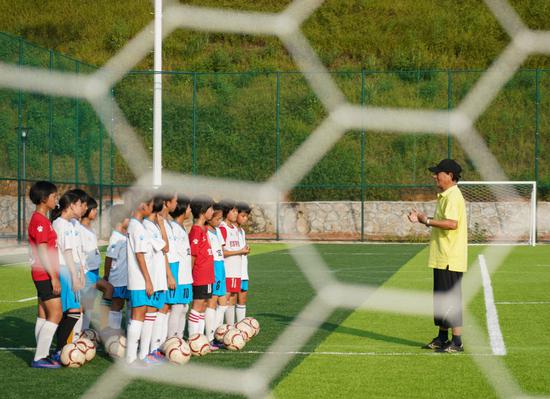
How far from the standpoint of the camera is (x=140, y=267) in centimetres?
601

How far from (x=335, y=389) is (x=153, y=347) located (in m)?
1.51

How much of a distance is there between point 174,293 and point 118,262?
66cm

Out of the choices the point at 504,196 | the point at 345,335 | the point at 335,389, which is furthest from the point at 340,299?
the point at 504,196

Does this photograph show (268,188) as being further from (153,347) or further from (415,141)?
(153,347)

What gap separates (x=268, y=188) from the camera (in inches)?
786

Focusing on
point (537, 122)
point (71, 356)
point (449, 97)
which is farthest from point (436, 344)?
point (537, 122)

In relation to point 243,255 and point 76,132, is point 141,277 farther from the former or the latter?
point 76,132

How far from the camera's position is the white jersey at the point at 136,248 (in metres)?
6.02

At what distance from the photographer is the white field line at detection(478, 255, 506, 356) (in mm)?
6773

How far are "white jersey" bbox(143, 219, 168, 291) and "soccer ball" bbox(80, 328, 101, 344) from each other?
96 cm

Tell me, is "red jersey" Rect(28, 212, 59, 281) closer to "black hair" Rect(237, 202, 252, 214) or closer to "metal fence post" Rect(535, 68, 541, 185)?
"black hair" Rect(237, 202, 252, 214)

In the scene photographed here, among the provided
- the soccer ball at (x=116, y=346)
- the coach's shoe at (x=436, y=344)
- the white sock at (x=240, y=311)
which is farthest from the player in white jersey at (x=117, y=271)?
the coach's shoe at (x=436, y=344)

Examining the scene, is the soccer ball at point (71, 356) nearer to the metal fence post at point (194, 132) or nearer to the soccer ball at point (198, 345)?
the soccer ball at point (198, 345)

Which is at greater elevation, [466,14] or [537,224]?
[466,14]
